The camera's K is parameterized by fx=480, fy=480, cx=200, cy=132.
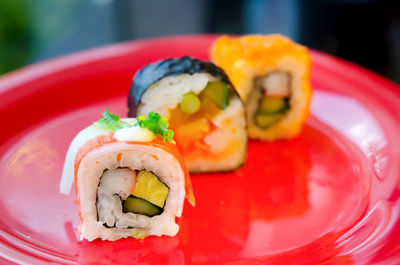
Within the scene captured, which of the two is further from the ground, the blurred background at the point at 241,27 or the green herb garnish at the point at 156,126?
the green herb garnish at the point at 156,126

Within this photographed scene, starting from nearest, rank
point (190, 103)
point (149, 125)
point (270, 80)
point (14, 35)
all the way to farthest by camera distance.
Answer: point (149, 125)
point (190, 103)
point (270, 80)
point (14, 35)

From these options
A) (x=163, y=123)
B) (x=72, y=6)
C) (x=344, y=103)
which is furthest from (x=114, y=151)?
(x=72, y=6)

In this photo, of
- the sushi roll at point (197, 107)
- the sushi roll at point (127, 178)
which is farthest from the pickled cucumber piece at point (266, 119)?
the sushi roll at point (127, 178)

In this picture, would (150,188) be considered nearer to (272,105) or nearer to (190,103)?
(190,103)

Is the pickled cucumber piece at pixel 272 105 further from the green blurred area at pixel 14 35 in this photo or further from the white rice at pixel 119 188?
the green blurred area at pixel 14 35

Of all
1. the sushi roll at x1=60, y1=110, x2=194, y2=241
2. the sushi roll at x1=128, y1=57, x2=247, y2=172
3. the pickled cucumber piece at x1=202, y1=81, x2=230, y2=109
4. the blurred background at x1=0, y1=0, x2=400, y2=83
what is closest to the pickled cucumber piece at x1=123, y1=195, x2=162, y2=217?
the sushi roll at x1=60, y1=110, x2=194, y2=241

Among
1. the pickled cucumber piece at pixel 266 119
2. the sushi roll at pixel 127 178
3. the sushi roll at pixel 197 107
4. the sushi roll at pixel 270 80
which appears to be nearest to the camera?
the sushi roll at pixel 127 178

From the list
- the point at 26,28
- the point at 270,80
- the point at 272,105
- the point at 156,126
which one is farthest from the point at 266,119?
the point at 26,28
